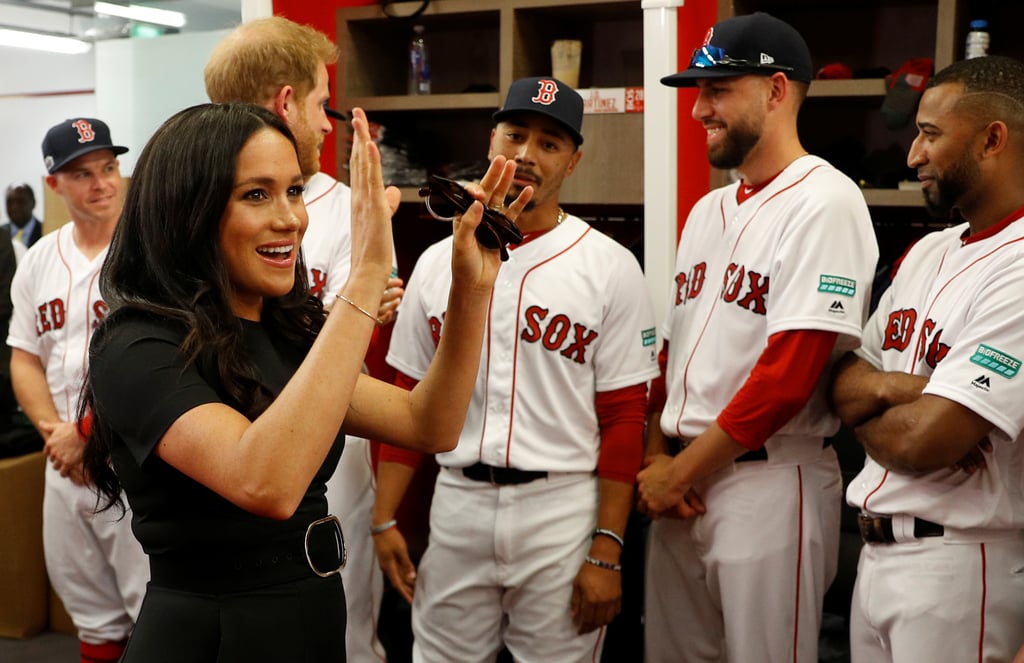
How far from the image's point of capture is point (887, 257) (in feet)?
11.3

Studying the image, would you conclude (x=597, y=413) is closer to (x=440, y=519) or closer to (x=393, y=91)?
(x=440, y=519)

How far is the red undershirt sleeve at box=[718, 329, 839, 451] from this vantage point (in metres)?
2.09

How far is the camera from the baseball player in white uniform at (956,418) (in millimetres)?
1785

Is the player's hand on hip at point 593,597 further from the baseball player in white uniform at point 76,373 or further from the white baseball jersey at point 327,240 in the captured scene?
the baseball player in white uniform at point 76,373

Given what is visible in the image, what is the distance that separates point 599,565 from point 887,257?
1.72m

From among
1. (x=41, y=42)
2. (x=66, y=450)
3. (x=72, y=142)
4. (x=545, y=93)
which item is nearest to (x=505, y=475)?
(x=545, y=93)

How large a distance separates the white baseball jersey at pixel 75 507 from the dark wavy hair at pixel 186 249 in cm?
154

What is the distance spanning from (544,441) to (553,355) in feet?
0.63

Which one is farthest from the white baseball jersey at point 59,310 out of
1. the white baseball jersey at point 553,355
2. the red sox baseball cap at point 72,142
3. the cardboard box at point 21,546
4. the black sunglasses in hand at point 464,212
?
the black sunglasses in hand at point 464,212

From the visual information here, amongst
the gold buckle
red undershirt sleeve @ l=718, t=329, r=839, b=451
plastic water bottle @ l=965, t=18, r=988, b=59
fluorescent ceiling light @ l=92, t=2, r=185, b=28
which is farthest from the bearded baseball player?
plastic water bottle @ l=965, t=18, r=988, b=59

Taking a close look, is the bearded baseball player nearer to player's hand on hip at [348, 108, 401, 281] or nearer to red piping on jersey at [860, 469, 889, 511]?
player's hand on hip at [348, 108, 401, 281]

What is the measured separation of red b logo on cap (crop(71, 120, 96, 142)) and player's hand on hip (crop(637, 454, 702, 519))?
1.79 meters

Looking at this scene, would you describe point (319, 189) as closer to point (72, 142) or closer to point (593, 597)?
point (72, 142)

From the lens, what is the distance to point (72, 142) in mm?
2912
